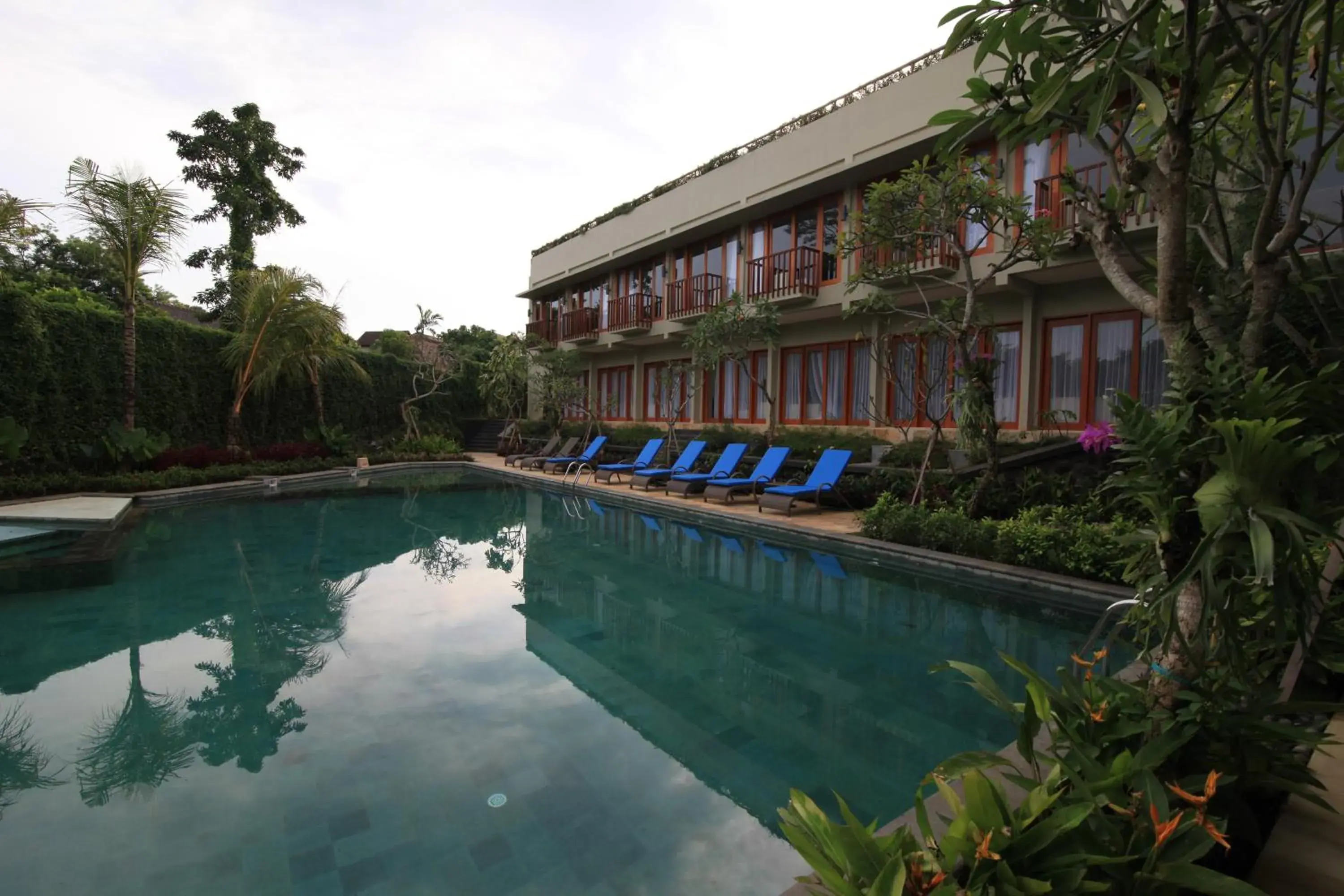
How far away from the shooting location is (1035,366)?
35.1 ft

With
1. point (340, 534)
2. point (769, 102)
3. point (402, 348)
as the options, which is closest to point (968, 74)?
point (769, 102)

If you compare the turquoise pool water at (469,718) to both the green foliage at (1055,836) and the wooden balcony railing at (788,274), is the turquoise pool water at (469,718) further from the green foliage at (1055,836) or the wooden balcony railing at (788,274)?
the wooden balcony railing at (788,274)

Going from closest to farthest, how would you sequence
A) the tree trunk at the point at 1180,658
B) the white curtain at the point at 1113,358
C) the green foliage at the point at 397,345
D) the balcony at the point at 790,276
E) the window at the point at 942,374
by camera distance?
the tree trunk at the point at 1180,658
the white curtain at the point at 1113,358
the window at the point at 942,374
the balcony at the point at 790,276
the green foliage at the point at 397,345

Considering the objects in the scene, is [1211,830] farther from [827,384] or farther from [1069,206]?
[827,384]

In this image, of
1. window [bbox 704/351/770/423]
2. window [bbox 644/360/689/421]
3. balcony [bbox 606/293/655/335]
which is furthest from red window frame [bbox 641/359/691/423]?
balcony [bbox 606/293/655/335]

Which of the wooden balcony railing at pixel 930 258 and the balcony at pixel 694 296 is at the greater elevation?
the balcony at pixel 694 296

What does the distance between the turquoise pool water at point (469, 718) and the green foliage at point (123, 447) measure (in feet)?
21.1

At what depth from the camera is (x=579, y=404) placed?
19.5 metres

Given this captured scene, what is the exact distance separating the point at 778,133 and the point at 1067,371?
303 inches

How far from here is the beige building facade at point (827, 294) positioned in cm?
1008

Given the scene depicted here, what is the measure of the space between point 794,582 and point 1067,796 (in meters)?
4.95

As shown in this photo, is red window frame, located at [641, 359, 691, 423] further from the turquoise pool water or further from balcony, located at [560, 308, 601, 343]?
the turquoise pool water

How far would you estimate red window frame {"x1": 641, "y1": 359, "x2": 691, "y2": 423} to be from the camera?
17094 millimetres

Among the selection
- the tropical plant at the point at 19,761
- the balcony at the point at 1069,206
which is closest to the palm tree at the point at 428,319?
the balcony at the point at 1069,206
